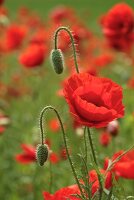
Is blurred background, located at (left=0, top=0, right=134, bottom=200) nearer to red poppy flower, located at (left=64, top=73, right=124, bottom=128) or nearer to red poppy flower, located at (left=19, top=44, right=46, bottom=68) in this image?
red poppy flower, located at (left=19, top=44, right=46, bottom=68)

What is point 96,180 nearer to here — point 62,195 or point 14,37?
point 62,195

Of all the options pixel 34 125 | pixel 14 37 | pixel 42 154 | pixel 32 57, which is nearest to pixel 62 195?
pixel 42 154

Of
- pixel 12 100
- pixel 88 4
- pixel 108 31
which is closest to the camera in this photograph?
pixel 108 31

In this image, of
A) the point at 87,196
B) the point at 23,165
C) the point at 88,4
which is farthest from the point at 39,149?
the point at 88,4

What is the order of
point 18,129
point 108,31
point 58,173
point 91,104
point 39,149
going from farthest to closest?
point 18,129, point 58,173, point 108,31, point 39,149, point 91,104

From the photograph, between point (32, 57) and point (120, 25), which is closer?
point (120, 25)

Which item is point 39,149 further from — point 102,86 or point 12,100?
point 12,100

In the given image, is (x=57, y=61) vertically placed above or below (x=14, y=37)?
below
